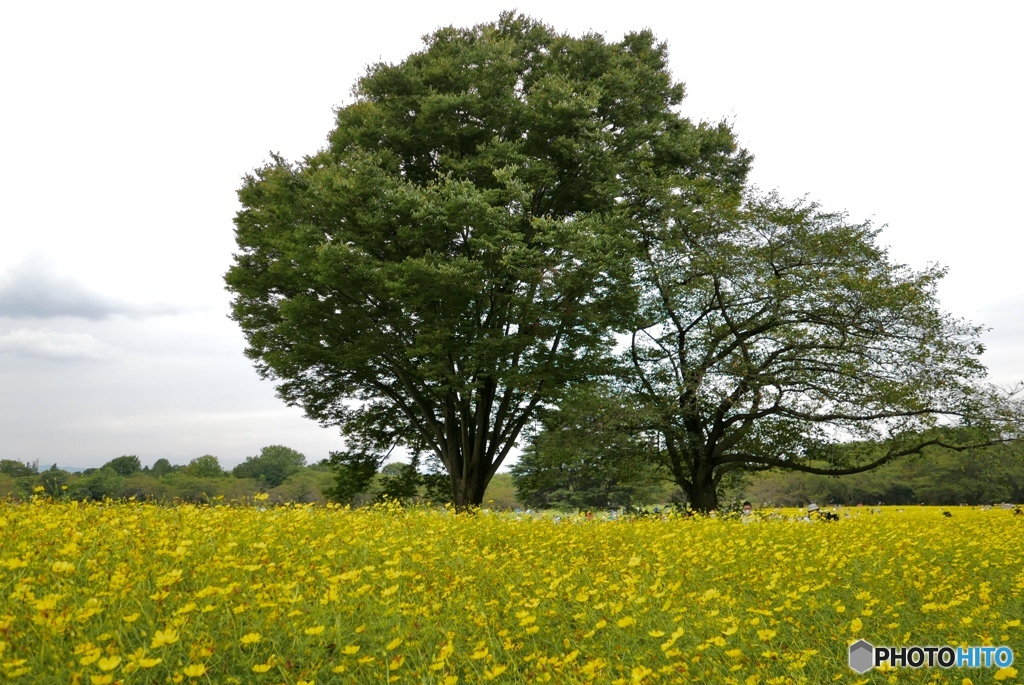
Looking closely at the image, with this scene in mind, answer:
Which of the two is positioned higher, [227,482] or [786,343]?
[786,343]

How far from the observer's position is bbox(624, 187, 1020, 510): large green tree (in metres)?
15.9

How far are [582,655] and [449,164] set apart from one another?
1319 cm

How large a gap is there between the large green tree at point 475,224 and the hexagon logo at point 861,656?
35.2ft

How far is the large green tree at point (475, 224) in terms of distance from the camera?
1517cm

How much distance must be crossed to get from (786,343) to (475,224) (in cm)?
838

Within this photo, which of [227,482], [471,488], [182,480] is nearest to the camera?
[471,488]

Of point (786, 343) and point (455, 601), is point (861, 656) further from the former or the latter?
point (786, 343)

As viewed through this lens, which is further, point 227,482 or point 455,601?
point 227,482

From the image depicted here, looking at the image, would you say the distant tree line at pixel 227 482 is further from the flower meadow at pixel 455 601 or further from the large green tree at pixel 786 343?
the large green tree at pixel 786 343

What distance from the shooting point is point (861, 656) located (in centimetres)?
460

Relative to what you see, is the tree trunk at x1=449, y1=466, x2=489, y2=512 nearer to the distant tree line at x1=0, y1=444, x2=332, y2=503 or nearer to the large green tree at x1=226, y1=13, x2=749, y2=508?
the large green tree at x1=226, y1=13, x2=749, y2=508

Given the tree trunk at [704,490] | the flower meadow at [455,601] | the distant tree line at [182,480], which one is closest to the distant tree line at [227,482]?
the distant tree line at [182,480]

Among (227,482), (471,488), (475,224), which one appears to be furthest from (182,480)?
(475,224)

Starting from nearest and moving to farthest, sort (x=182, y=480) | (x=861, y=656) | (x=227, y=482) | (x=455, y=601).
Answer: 1. (x=861, y=656)
2. (x=455, y=601)
3. (x=182, y=480)
4. (x=227, y=482)
